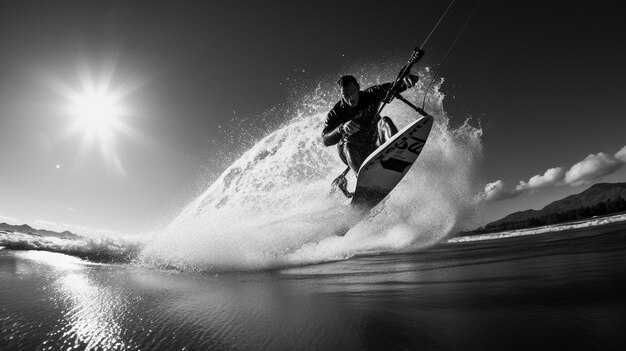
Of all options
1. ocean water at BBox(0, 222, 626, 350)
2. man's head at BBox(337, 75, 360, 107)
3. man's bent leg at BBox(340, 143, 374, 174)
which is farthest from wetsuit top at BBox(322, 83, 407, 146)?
ocean water at BBox(0, 222, 626, 350)

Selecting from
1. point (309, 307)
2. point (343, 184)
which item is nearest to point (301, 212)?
point (343, 184)

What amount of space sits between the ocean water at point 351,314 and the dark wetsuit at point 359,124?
586cm

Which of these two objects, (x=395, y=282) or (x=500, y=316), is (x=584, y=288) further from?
(x=395, y=282)

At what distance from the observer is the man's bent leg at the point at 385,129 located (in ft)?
27.4

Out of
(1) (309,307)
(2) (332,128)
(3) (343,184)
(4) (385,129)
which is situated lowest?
(1) (309,307)

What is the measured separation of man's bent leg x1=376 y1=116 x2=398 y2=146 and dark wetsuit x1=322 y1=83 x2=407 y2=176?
31cm

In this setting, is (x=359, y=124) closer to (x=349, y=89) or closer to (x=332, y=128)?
→ (x=332, y=128)

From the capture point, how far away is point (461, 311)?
6.77 ft

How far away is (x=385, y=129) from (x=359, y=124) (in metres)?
0.95

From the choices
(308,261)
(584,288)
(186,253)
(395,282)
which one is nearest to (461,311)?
(584,288)

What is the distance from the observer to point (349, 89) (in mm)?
8742

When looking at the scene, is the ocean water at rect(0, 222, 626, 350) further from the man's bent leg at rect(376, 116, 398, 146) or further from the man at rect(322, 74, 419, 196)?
the man at rect(322, 74, 419, 196)

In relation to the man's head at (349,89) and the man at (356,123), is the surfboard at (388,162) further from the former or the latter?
the man's head at (349,89)

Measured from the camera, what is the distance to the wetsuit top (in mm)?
9234
